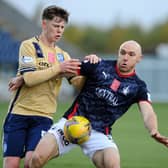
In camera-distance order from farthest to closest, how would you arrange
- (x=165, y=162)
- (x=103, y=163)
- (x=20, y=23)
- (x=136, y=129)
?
1. (x=20, y=23)
2. (x=136, y=129)
3. (x=165, y=162)
4. (x=103, y=163)

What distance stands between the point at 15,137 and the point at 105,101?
1269 millimetres

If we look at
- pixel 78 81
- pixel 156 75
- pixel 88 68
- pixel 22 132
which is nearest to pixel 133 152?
pixel 22 132

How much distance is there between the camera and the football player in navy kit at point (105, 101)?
9.42 metres

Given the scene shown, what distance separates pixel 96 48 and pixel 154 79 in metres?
34.2

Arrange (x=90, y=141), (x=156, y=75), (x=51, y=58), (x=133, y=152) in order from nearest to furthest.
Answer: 1. (x=90, y=141)
2. (x=51, y=58)
3. (x=133, y=152)
4. (x=156, y=75)

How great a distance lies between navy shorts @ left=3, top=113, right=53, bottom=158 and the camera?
9875mm

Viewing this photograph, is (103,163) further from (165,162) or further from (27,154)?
(165,162)

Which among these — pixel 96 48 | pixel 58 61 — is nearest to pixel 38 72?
pixel 58 61

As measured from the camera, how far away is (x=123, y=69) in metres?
9.48

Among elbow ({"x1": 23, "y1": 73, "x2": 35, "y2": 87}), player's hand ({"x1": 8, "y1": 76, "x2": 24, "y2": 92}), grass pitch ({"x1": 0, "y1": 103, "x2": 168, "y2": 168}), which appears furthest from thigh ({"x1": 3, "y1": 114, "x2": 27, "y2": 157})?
grass pitch ({"x1": 0, "y1": 103, "x2": 168, "y2": 168})

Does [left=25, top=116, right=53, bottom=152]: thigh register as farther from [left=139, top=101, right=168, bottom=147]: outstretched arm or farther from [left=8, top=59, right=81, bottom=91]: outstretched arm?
[left=139, top=101, right=168, bottom=147]: outstretched arm

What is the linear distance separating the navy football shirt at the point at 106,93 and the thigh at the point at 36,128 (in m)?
0.43

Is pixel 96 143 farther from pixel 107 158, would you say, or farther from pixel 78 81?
pixel 78 81

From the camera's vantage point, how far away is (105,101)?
951cm
